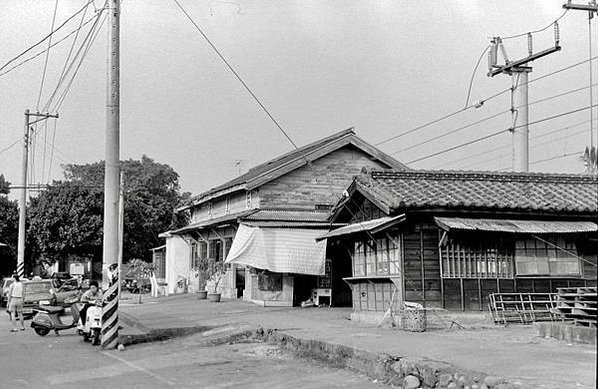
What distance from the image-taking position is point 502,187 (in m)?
18.5

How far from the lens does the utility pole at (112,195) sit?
16797mm

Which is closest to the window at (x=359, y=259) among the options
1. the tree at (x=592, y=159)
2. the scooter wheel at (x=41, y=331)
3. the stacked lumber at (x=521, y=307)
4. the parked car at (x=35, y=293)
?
the stacked lumber at (x=521, y=307)

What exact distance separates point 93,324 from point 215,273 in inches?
549

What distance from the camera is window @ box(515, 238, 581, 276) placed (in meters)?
17.6

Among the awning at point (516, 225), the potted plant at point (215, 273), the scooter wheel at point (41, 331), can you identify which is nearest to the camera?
the awning at point (516, 225)

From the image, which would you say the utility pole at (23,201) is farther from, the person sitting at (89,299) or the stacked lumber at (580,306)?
the stacked lumber at (580,306)

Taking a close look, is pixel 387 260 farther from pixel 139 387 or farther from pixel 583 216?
pixel 139 387

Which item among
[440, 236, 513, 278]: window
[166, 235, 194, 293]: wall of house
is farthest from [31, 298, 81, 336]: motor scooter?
[166, 235, 194, 293]: wall of house

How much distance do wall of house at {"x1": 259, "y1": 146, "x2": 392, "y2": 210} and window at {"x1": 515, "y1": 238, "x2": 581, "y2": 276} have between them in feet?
41.8

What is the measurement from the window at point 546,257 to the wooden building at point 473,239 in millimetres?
25

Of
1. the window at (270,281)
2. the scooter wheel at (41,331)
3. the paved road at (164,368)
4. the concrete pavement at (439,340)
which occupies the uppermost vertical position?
the window at (270,281)

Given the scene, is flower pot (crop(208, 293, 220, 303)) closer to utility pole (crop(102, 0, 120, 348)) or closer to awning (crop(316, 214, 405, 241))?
awning (crop(316, 214, 405, 241))

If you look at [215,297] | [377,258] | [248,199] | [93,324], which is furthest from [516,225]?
[215,297]

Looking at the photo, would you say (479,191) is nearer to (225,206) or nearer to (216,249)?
(225,206)
